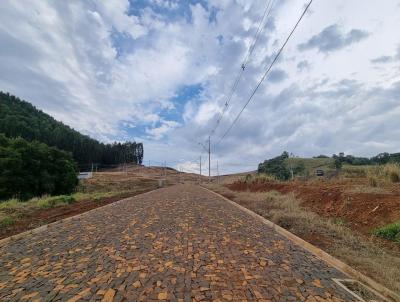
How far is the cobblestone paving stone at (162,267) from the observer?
14.2 ft

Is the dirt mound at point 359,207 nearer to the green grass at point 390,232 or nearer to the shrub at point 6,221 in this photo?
the green grass at point 390,232

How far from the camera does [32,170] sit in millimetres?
37625

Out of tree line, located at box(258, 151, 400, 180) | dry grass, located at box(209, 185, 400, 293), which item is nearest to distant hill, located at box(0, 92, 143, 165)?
tree line, located at box(258, 151, 400, 180)

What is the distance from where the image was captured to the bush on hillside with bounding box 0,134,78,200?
33.7 meters

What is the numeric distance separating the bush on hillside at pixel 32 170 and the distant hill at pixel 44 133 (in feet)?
106

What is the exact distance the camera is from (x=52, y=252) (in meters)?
6.48

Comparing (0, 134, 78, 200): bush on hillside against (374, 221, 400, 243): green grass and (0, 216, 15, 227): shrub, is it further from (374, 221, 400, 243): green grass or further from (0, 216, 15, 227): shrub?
(374, 221, 400, 243): green grass

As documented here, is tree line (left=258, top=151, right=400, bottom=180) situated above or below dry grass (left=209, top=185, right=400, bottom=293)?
above

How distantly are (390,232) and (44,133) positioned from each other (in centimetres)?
9789

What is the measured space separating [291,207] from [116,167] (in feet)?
383

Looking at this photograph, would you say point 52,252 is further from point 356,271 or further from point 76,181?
point 76,181

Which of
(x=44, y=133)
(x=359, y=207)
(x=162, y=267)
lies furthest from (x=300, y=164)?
(x=44, y=133)

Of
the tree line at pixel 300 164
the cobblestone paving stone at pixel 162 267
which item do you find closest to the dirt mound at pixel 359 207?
the cobblestone paving stone at pixel 162 267

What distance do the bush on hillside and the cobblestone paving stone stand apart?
98.5ft
